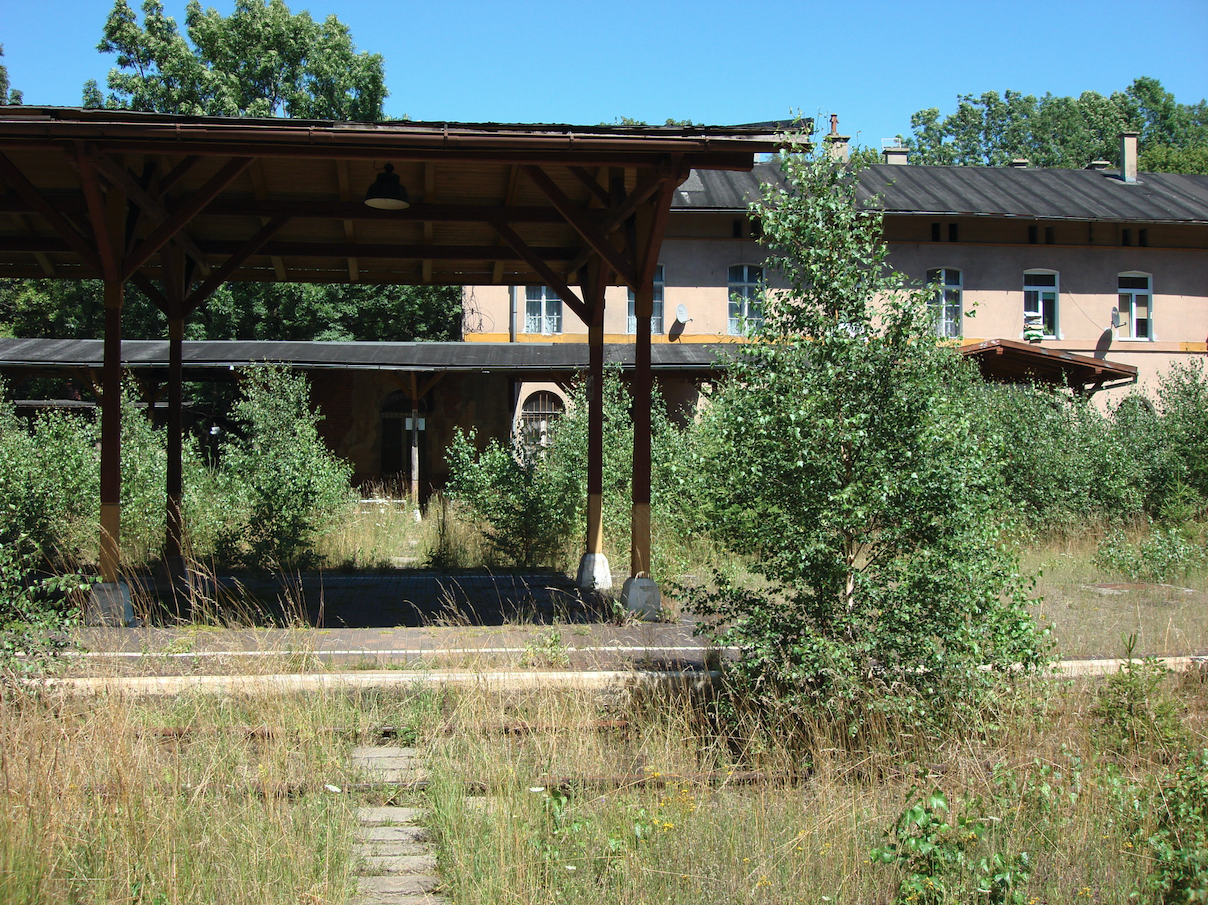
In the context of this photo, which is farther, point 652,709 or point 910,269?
point 910,269

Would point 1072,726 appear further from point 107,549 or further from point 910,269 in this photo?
point 910,269

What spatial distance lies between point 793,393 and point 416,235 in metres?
7.12

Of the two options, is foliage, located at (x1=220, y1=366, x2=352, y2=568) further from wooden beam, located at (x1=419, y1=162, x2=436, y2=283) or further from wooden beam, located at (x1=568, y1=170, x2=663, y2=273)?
wooden beam, located at (x1=568, y1=170, x2=663, y2=273)

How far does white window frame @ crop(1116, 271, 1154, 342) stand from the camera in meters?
27.1

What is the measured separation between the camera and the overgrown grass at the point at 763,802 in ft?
12.6

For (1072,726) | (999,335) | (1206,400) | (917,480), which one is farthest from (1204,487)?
(917,480)

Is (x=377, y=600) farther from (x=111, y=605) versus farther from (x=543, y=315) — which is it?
(x=543, y=315)

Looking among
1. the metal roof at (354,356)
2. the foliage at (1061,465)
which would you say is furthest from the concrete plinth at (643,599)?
the metal roof at (354,356)

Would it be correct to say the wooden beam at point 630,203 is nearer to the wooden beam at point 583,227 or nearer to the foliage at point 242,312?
the wooden beam at point 583,227

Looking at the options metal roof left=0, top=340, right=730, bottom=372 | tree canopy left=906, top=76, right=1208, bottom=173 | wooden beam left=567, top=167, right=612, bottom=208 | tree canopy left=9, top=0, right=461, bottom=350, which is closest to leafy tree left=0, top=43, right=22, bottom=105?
tree canopy left=9, top=0, right=461, bottom=350

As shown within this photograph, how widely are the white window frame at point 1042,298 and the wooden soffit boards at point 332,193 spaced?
64.9 ft

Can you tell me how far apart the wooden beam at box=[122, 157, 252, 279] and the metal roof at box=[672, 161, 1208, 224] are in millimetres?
17229

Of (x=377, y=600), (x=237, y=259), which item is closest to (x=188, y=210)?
(x=237, y=259)

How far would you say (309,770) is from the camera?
4.91 meters
